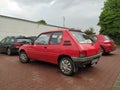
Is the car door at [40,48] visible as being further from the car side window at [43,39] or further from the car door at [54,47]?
the car door at [54,47]

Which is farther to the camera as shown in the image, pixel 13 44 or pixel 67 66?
pixel 13 44

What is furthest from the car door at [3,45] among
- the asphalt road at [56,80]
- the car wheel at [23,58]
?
the asphalt road at [56,80]

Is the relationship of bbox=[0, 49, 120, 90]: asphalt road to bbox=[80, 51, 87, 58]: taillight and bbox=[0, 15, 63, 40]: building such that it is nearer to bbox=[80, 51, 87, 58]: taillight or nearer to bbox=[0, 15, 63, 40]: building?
bbox=[80, 51, 87, 58]: taillight

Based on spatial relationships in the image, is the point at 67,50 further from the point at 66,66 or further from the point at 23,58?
the point at 23,58

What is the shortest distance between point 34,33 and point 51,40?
1681 cm

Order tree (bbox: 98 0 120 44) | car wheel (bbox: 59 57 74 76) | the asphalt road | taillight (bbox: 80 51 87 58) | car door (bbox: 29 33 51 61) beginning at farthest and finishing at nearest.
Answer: tree (bbox: 98 0 120 44)
car door (bbox: 29 33 51 61)
car wheel (bbox: 59 57 74 76)
taillight (bbox: 80 51 87 58)
the asphalt road

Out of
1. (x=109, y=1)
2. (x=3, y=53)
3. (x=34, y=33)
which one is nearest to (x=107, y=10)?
(x=109, y=1)

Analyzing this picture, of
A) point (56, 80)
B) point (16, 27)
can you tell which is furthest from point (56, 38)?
point (16, 27)

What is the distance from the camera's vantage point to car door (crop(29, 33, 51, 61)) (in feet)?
22.8

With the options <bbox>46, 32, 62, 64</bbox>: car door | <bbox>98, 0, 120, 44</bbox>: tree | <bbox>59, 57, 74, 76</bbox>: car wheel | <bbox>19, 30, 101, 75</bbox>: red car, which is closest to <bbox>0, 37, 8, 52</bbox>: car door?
<bbox>19, 30, 101, 75</bbox>: red car

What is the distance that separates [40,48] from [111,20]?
25.3 metres

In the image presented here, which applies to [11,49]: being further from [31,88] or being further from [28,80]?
[31,88]

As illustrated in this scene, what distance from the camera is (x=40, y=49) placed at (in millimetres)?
7129

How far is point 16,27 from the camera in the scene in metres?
19.6
